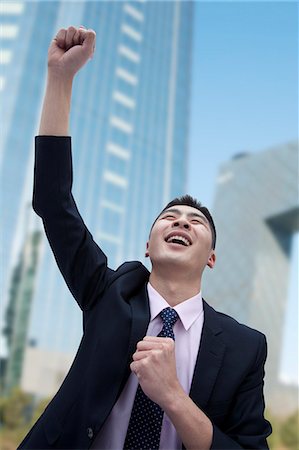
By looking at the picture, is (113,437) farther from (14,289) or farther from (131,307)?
(14,289)

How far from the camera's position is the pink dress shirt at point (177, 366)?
815 millimetres

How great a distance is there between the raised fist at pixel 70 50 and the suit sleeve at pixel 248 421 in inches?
23.3

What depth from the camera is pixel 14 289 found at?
1207 inches

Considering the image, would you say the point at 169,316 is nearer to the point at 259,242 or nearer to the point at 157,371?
the point at 157,371

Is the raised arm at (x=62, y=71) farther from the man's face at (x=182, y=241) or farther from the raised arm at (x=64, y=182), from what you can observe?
the man's face at (x=182, y=241)

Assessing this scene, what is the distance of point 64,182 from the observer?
886 millimetres

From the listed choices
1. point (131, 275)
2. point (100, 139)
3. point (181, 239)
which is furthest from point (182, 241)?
point (100, 139)

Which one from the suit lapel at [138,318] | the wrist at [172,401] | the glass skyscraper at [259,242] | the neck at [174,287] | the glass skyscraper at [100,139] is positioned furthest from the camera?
the glass skyscraper at [100,139]

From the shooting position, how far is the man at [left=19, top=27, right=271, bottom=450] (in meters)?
0.77

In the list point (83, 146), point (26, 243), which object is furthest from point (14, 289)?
point (83, 146)

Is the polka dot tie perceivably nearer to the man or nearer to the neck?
the man

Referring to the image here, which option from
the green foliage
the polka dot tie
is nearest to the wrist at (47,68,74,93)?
the polka dot tie

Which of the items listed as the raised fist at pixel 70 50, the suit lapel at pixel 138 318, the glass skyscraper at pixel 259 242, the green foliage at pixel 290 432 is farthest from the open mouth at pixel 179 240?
the glass skyscraper at pixel 259 242

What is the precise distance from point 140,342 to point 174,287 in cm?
20
